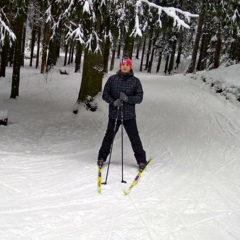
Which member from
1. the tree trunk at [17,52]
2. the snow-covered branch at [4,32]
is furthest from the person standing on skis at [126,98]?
the tree trunk at [17,52]

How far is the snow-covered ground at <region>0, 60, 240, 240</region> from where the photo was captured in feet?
13.0

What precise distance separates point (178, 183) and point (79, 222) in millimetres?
2310

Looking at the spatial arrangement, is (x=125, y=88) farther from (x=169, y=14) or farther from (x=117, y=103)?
(x=169, y=14)

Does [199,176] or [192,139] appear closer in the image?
[199,176]

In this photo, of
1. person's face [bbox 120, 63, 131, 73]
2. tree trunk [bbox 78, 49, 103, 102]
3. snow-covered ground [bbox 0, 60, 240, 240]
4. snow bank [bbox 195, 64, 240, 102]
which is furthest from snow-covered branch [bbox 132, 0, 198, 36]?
snow bank [bbox 195, 64, 240, 102]

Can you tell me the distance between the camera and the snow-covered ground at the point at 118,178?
3.97 meters

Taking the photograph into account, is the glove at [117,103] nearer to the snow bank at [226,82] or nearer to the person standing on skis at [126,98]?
the person standing on skis at [126,98]

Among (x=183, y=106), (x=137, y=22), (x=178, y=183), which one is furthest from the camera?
(x=183, y=106)

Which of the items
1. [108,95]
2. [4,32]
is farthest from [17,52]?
[108,95]

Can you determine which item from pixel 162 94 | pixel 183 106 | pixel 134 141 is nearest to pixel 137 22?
pixel 134 141

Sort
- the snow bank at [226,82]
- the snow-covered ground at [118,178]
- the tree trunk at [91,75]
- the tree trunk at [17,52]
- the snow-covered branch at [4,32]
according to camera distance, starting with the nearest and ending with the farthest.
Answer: the snow-covered ground at [118,178], the snow-covered branch at [4,32], the tree trunk at [91,75], the tree trunk at [17,52], the snow bank at [226,82]

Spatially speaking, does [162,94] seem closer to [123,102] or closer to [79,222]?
[123,102]

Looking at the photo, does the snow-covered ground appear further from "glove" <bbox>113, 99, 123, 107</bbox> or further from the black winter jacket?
"glove" <bbox>113, 99, 123, 107</bbox>

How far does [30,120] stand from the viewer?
10664 mm
